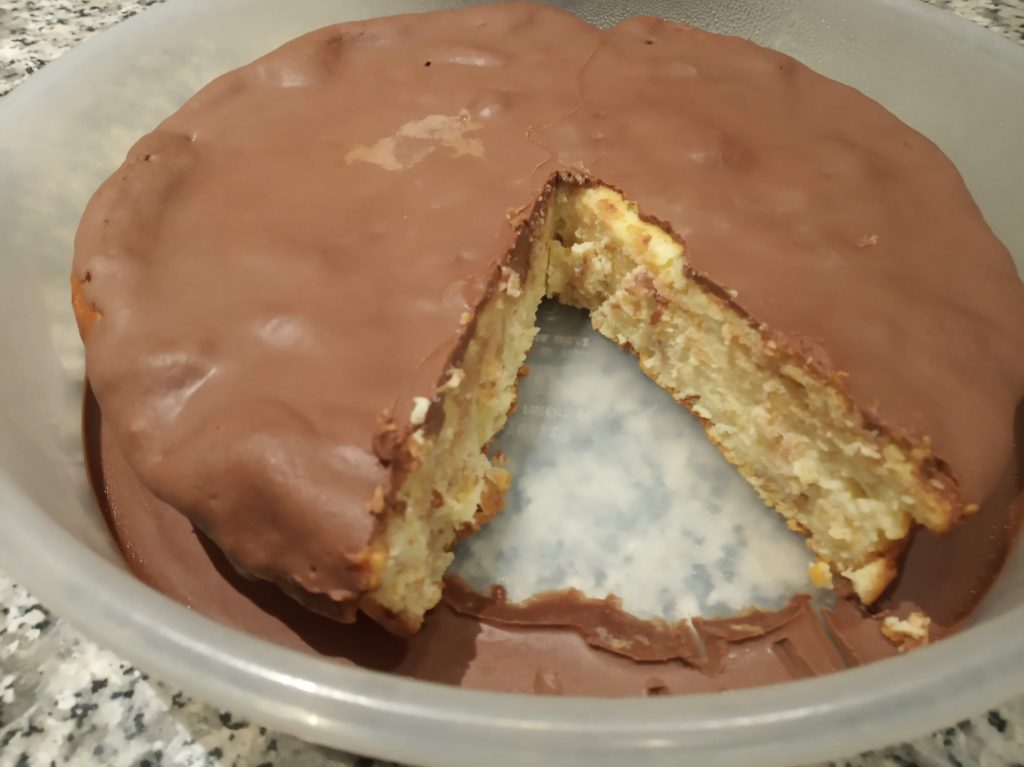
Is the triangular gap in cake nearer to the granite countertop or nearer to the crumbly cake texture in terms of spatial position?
the crumbly cake texture

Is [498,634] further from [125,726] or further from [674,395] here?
[674,395]

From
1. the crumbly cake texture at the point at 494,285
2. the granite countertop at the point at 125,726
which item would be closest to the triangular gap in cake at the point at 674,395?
the crumbly cake texture at the point at 494,285

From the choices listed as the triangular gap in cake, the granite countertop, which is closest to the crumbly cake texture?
the triangular gap in cake

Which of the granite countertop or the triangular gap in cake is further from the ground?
the triangular gap in cake

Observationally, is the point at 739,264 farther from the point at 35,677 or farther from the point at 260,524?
the point at 35,677

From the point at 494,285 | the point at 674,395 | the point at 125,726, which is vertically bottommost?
the point at 125,726

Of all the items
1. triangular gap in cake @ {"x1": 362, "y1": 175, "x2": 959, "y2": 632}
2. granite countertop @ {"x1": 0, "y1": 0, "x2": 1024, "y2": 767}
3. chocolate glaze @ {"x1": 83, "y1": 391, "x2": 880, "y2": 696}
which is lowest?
granite countertop @ {"x1": 0, "y1": 0, "x2": 1024, "y2": 767}

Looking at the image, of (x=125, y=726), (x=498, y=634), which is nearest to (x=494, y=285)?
(x=498, y=634)

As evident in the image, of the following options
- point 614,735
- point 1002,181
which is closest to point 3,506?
point 614,735
